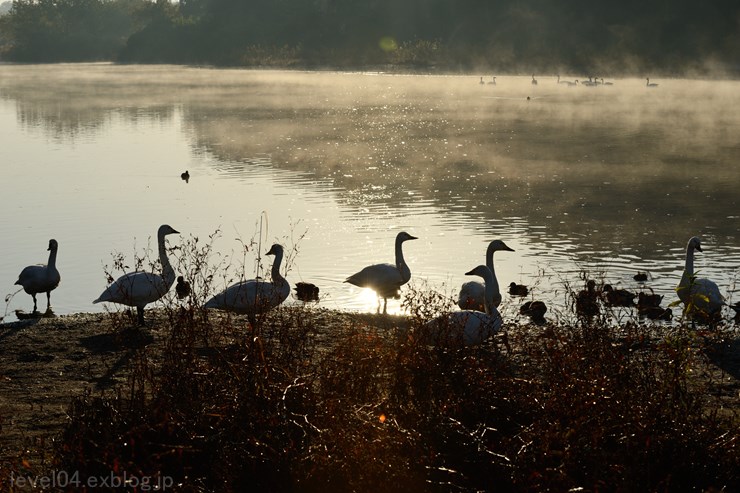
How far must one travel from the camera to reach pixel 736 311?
13492 mm

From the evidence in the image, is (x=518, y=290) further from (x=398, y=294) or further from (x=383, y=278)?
(x=383, y=278)

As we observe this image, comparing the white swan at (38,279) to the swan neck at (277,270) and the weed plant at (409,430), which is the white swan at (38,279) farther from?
the weed plant at (409,430)

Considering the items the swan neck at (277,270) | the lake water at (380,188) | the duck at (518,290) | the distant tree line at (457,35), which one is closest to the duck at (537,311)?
the lake water at (380,188)

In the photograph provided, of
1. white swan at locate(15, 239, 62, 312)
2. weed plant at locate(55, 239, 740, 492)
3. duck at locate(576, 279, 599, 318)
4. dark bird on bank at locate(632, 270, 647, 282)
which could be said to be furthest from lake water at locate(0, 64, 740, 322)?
weed plant at locate(55, 239, 740, 492)

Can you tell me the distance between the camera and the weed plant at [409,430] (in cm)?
657

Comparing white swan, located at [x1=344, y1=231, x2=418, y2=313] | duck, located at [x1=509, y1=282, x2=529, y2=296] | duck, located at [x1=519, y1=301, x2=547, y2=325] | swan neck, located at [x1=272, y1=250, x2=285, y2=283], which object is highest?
swan neck, located at [x1=272, y1=250, x2=285, y2=283]

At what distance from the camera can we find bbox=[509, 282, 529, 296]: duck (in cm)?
1557

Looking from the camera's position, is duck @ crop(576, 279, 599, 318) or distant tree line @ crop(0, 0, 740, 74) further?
distant tree line @ crop(0, 0, 740, 74)

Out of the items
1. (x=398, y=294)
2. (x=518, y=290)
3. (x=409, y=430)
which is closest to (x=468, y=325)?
(x=409, y=430)

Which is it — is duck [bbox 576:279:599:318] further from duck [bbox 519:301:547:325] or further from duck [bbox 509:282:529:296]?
duck [bbox 509:282:529:296]

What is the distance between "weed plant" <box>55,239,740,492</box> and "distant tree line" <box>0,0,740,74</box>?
312 ft

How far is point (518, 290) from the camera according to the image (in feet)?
51.3

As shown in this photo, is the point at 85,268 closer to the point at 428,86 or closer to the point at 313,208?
the point at 313,208

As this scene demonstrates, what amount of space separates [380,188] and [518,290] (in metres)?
13.0
